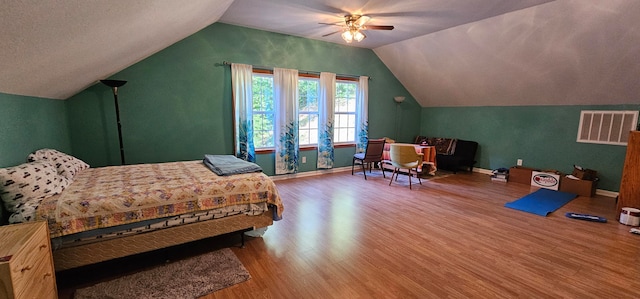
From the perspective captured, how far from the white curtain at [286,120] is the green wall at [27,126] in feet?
9.30

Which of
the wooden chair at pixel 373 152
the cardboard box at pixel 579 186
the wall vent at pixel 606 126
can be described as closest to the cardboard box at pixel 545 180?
the cardboard box at pixel 579 186

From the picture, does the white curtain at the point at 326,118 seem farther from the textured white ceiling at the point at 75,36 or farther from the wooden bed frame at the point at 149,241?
the wooden bed frame at the point at 149,241

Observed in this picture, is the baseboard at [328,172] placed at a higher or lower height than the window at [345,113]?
lower

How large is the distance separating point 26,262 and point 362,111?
5.31 metres

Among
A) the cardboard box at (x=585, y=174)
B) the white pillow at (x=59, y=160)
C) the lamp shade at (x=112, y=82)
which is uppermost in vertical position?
the lamp shade at (x=112, y=82)

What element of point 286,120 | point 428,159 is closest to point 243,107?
point 286,120

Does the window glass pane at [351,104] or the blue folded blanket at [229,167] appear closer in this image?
the blue folded blanket at [229,167]

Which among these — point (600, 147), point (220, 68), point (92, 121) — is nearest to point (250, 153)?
point (220, 68)

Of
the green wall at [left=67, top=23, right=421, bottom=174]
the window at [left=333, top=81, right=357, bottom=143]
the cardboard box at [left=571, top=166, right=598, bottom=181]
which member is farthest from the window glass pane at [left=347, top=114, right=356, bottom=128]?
the cardboard box at [left=571, top=166, right=598, bottom=181]

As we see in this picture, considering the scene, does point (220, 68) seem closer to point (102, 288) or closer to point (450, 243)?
point (102, 288)

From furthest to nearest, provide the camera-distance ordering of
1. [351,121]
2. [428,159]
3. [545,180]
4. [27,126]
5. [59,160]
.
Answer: [351,121], [428,159], [545,180], [59,160], [27,126]

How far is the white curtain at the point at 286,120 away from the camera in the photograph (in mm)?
4789

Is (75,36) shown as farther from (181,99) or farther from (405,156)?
(405,156)

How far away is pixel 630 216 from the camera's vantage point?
120 inches
